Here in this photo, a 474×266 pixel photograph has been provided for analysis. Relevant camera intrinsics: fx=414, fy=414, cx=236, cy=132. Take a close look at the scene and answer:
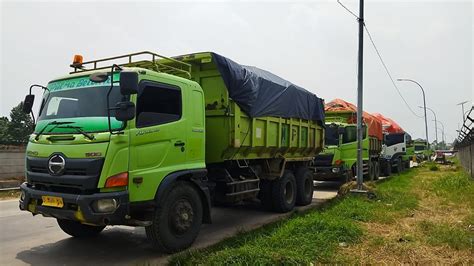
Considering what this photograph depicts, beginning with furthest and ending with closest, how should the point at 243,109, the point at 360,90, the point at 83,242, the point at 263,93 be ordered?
1. the point at 360,90
2. the point at 263,93
3. the point at 243,109
4. the point at 83,242

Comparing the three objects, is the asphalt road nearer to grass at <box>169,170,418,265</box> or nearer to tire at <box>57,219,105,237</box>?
tire at <box>57,219,105,237</box>

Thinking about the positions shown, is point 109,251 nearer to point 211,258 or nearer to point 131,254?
point 131,254

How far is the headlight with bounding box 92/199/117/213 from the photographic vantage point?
205 inches

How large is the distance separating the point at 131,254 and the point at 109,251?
0.41m

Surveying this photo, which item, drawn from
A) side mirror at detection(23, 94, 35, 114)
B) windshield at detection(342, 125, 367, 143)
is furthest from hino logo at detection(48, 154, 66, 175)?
windshield at detection(342, 125, 367, 143)

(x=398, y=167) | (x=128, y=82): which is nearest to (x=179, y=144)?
(x=128, y=82)

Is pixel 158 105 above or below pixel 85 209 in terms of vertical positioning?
above

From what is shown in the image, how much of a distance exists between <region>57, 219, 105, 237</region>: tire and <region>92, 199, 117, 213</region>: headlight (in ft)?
6.51

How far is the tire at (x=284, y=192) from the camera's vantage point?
9.83m

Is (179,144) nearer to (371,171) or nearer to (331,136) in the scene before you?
(331,136)

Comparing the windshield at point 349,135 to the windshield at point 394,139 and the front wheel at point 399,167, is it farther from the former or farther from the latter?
the front wheel at point 399,167

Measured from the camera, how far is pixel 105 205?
5258 mm

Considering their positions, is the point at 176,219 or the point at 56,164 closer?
the point at 56,164

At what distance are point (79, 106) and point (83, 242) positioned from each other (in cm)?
240
